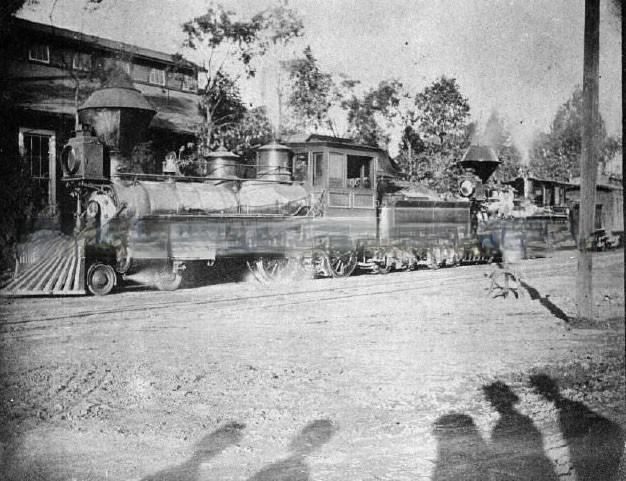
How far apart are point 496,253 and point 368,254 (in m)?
1.53

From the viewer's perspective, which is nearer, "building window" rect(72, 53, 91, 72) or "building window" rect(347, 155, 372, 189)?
"building window" rect(72, 53, 91, 72)

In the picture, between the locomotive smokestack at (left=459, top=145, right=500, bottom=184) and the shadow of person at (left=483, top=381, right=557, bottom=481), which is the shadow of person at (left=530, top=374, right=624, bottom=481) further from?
the locomotive smokestack at (left=459, top=145, right=500, bottom=184)

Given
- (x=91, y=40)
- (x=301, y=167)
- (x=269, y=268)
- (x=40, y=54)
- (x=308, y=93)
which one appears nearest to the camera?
(x=91, y=40)

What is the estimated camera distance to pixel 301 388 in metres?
3.42

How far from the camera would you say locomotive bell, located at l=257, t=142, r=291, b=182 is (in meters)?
5.72

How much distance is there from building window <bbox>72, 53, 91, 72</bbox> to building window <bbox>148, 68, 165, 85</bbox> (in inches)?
14.3

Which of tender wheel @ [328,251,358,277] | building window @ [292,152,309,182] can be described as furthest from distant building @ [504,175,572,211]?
building window @ [292,152,309,182]

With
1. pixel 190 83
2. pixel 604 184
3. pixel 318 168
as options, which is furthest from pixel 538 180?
pixel 190 83

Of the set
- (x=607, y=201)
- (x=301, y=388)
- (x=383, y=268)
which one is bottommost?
(x=301, y=388)

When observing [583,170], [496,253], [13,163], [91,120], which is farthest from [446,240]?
[13,163]

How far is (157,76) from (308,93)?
99 centimetres

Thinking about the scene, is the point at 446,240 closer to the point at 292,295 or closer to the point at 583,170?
the point at 583,170

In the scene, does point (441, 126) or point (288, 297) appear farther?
point (288, 297)

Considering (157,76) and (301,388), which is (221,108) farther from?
(301,388)
